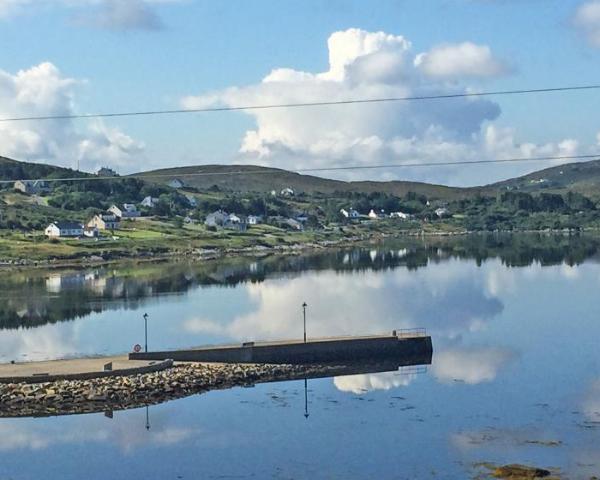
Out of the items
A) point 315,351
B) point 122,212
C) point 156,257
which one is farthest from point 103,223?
point 315,351

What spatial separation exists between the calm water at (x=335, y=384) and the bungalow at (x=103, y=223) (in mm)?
56940

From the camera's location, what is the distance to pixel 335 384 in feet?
173

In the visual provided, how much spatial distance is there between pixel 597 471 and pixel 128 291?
2755 inches

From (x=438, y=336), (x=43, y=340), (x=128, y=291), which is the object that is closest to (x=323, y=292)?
(x=128, y=291)

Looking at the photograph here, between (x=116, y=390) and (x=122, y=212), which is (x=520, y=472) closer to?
(x=116, y=390)

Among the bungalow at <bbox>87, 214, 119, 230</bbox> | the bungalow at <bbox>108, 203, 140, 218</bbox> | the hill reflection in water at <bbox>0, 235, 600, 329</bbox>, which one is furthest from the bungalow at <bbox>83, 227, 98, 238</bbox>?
the hill reflection in water at <bbox>0, 235, 600, 329</bbox>

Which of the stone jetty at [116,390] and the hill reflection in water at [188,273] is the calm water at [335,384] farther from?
the stone jetty at [116,390]

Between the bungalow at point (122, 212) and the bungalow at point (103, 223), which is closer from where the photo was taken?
the bungalow at point (103, 223)

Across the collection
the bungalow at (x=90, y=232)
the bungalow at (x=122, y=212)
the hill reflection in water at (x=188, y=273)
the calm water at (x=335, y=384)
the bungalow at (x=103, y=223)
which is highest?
the bungalow at (x=122, y=212)

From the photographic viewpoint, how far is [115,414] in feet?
148

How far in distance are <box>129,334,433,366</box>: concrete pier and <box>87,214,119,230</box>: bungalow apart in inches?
4782

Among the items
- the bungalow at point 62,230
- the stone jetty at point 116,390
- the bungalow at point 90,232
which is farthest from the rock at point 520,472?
the bungalow at point 90,232

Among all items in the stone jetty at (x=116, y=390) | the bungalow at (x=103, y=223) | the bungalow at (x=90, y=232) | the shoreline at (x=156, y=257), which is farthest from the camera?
the bungalow at (x=103, y=223)

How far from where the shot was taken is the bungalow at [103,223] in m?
176
